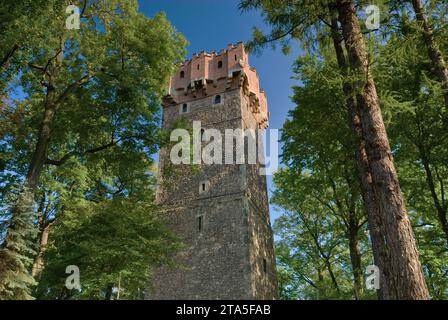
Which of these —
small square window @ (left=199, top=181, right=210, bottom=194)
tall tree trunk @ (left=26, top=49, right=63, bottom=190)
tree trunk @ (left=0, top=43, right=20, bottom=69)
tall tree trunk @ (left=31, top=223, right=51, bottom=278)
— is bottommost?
tall tree trunk @ (left=31, top=223, right=51, bottom=278)

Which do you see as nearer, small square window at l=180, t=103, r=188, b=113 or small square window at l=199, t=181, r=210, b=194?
small square window at l=199, t=181, r=210, b=194

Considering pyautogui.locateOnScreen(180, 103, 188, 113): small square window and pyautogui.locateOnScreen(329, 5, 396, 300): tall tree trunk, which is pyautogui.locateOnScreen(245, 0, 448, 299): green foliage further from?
pyautogui.locateOnScreen(180, 103, 188, 113): small square window

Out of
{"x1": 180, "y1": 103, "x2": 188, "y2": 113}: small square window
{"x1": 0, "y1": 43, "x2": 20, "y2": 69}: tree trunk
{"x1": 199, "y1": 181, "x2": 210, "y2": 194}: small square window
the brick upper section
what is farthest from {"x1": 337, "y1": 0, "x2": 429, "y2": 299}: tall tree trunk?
{"x1": 180, "y1": 103, "x2": 188, "y2": 113}: small square window

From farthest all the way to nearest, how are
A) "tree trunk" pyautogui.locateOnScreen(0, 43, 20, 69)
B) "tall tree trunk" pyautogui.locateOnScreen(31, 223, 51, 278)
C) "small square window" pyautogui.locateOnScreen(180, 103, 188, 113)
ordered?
"small square window" pyautogui.locateOnScreen(180, 103, 188, 113), "tall tree trunk" pyautogui.locateOnScreen(31, 223, 51, 278), "tree trunk" pyautogui.locateOnScreen(0, 43, 20, 69)

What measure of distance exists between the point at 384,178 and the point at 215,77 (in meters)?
15.9

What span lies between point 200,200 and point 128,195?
3.39 meters

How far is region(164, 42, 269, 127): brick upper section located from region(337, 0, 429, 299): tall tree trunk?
13.0 meters

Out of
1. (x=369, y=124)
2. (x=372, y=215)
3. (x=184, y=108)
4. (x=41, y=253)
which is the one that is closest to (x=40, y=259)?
(x=41, y=253)

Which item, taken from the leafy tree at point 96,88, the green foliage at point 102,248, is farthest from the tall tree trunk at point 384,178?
the green foliage at point 102,248

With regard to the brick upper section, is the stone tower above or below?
below

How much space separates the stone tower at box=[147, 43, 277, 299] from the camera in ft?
48.7

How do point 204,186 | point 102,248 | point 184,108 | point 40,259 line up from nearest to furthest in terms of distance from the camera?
point 102,248 < point 40,259 < point 204,186 < point 184,108

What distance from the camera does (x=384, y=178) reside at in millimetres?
5648

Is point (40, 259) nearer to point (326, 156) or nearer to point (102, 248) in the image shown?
point (102, 248)
